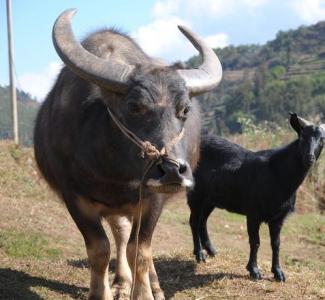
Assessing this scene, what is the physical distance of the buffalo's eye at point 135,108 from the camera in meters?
4.03

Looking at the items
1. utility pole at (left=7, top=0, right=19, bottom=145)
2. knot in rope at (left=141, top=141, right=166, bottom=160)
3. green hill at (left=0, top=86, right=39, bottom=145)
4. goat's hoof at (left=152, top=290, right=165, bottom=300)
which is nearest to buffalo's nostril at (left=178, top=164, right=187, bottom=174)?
knot in rope at (left=141, top=141, right=166, bottom=160)

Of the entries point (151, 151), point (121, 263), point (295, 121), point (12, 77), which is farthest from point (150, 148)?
point (12, 77)

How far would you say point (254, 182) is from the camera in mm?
7133

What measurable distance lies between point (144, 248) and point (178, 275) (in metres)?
1.71

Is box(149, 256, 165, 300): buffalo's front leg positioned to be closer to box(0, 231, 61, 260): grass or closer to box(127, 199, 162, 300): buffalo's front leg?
box(127, 199, 162, 300): buffalo's front leg

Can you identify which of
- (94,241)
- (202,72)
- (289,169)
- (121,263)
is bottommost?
(121,263)

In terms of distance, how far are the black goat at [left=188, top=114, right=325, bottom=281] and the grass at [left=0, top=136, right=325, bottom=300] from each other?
31 centimetres

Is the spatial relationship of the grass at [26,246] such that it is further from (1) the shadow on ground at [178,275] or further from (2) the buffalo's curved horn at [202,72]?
(2) the buffalo's curved horn at [202,72]

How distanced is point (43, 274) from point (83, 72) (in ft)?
8.88

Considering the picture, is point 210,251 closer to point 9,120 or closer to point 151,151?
point 151,151

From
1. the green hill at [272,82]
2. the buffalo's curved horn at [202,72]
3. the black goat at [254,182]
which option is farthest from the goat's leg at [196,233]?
the green hill at [272,82]

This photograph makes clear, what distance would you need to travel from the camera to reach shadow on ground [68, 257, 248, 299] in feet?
20.1

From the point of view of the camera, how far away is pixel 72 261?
6.98 m

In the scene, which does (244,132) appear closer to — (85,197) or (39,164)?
(39,164)
